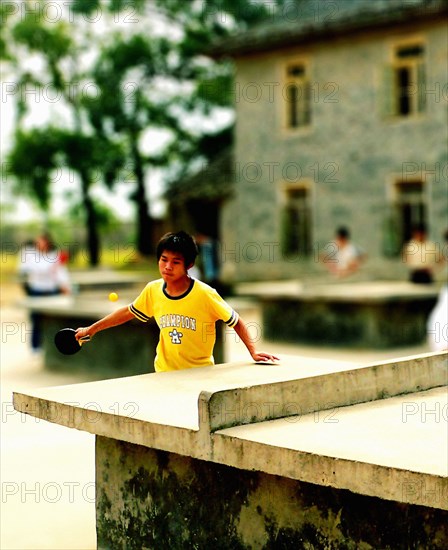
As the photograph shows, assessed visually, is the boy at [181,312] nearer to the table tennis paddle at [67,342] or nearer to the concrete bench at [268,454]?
the table tennis paddle at [67,342]

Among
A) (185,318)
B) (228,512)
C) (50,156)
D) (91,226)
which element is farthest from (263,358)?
(91,226)

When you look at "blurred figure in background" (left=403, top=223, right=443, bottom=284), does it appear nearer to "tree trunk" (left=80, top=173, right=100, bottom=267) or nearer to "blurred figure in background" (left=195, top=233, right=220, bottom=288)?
"blurred figure in background" (left=195, top=233, right=220, bottom=288)

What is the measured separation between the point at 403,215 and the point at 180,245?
56.2 ft

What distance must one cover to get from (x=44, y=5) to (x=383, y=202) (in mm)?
15813

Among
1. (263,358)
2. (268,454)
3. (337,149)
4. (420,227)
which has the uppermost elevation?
(337,149)

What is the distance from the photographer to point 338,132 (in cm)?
2273

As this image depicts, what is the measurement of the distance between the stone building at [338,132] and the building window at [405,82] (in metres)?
0.02

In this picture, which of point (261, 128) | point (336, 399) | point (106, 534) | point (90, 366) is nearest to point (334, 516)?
point (336, 399)

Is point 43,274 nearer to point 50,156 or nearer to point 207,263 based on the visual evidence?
point 207,263

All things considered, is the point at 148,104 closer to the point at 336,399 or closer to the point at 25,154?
the point at 25,154

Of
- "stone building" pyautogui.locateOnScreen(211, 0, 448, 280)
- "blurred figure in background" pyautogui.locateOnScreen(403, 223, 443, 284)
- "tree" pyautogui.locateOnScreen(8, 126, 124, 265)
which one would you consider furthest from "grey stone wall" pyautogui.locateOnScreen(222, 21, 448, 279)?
"tree" pyautogui.locateOnScreen(8, 126, 124, 265)

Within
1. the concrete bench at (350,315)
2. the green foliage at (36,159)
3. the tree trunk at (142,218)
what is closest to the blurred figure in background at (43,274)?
the concrete bench at (350,315)

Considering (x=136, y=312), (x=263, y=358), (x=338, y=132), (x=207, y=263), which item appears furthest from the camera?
(x=338, y=132)

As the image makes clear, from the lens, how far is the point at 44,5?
3253 cm
